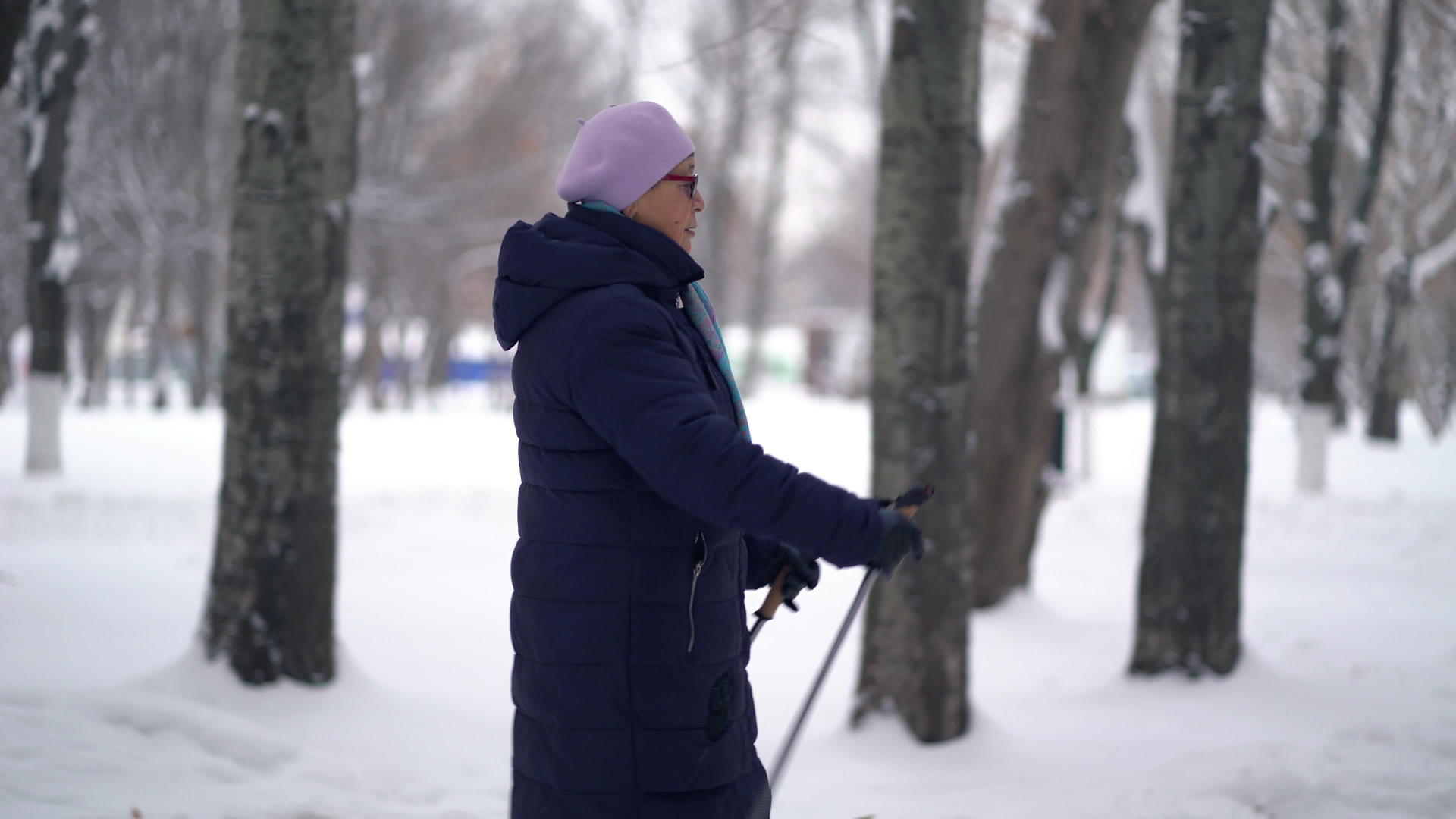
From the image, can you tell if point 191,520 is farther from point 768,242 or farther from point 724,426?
point 768,242

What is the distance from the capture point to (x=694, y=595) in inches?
98.0

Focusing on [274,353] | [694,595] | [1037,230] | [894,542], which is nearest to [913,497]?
[894,542]

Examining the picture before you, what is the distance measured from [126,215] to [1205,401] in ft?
83.6

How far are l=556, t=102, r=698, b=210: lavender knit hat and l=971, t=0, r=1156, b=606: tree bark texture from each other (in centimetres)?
557

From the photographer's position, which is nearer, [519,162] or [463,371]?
[519,162]

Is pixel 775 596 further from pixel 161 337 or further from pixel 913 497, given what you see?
pixel 161 337

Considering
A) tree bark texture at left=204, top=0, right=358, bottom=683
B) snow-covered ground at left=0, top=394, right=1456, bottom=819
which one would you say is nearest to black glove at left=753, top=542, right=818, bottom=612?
snow-covered ground at left=0, top=394, right=1456, bottom=819

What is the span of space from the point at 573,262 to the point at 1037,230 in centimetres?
599

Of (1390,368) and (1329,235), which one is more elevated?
(1329,235)

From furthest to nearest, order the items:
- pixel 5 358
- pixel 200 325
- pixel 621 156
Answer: pixel 5 358 < pixel 200 325 < pixel 621 156

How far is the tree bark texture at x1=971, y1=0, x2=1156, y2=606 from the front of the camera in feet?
26.1

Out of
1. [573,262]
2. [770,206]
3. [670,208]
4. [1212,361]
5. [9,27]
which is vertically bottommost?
[1212,361]

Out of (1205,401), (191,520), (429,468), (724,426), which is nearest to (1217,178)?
(1205,401)

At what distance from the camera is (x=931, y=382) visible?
5.19m
